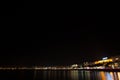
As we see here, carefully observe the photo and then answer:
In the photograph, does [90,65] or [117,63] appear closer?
[117,63]

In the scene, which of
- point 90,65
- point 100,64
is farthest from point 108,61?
point 90,65

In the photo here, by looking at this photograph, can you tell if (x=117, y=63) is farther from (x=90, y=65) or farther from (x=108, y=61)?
(x=90, y=65)

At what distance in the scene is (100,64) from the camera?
120 m

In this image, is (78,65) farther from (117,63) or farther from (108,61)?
(117,63)

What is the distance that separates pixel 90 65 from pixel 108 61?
26.7 metres

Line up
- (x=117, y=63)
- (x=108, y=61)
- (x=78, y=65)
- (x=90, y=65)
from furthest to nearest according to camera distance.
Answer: (x=78, y=65)
(x=90, y=65)
(x=108, y=61)
(x=117, y=63)

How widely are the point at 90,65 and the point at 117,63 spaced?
139 ft

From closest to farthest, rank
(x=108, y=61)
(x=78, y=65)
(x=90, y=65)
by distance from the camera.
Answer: (x=108, y=61), (x=90, y=65), (x=78, y=65)

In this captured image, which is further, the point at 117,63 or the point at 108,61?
the point at 108,61

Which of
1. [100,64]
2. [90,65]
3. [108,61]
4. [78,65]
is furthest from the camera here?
[78,65]

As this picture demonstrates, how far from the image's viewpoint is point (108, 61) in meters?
112

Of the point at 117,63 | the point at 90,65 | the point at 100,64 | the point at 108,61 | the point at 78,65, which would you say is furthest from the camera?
the point at 78,65

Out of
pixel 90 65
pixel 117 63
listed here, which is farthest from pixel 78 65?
pixel 117 63

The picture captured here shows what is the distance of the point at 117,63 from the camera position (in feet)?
315
